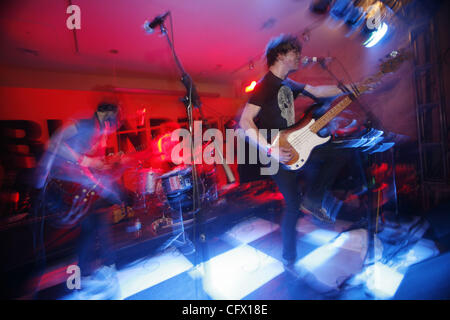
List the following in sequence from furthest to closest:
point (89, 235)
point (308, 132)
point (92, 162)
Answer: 1. point (92, 162)
2. point (89, 235)
3. point (308, 132)

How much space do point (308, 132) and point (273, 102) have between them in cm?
40

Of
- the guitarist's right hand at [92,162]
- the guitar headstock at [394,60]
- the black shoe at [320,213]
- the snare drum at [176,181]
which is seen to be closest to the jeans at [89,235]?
the guitarist's right hand at [92,162]

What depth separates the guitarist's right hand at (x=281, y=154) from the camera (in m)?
1.53

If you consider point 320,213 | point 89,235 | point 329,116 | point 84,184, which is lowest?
point 89,235

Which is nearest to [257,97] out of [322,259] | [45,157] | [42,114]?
[322,259]

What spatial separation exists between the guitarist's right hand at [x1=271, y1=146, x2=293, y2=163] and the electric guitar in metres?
0.05

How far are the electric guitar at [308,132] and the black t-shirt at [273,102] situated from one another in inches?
4.4

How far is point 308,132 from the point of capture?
163 centimetres

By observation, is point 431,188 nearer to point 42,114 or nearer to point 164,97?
point 164,97

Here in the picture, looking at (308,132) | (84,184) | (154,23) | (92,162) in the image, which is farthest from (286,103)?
(84,184)

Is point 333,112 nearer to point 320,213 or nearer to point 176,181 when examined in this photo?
point 320,213

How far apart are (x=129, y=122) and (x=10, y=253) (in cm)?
399

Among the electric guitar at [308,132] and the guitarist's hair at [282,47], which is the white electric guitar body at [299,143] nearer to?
the electric guitar at [308,132]

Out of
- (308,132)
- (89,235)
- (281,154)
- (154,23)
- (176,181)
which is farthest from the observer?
(176,181)
